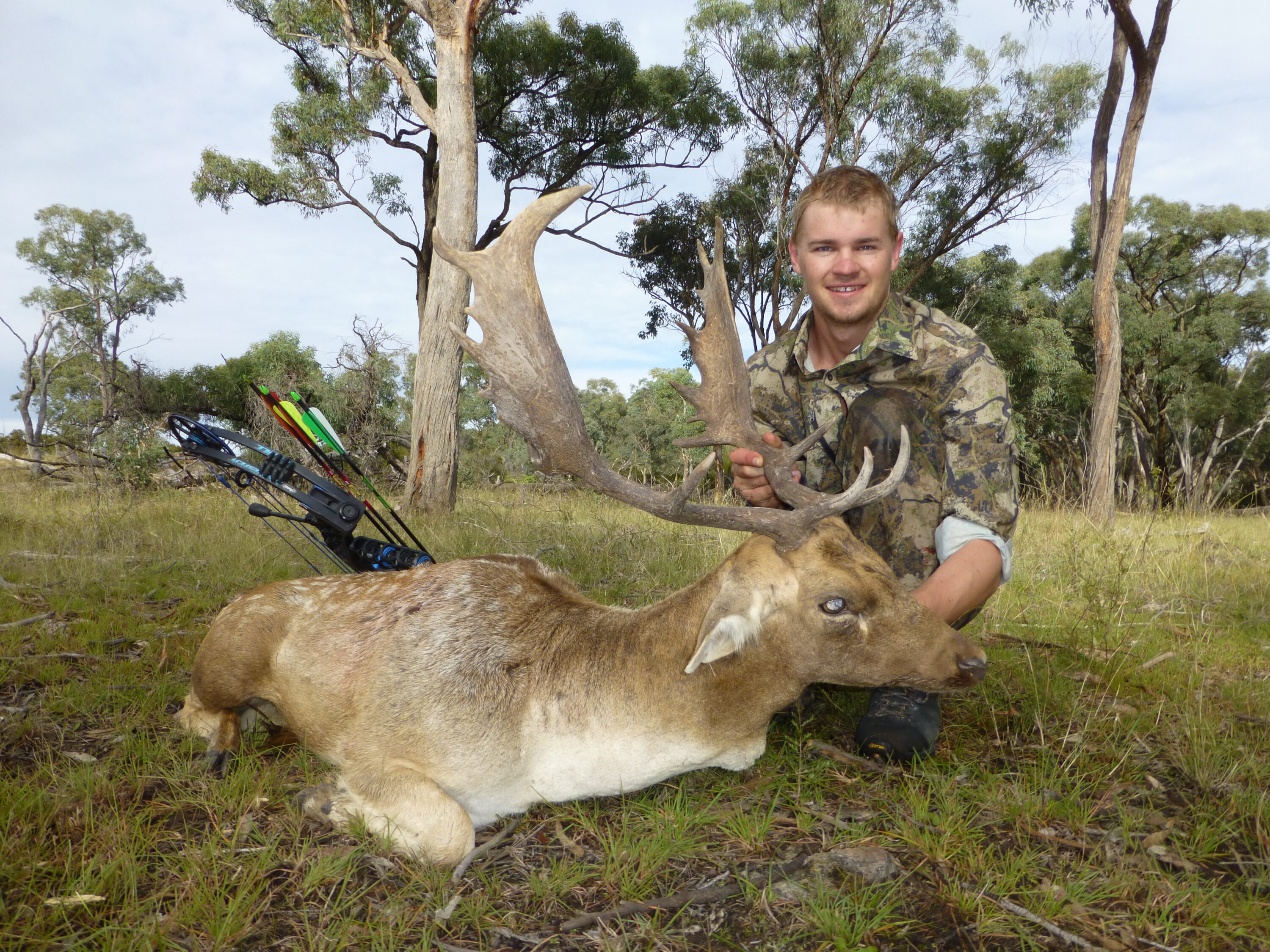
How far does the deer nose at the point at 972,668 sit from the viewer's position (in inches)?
109

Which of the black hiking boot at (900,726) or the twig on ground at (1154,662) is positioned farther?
the twig on ground at (1154,662)

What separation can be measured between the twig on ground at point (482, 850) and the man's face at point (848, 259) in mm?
2869

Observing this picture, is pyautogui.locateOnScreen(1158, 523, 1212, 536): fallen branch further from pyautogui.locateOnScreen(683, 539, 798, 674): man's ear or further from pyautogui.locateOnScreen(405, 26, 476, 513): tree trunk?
pyautogui.locateOnScreen(405, 26, 476, 513): tree trunk

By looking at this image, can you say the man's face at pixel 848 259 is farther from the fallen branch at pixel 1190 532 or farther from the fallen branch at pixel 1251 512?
the fallen branch at pixel 1251 512

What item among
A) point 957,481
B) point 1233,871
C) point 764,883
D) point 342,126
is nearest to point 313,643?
point 764,883

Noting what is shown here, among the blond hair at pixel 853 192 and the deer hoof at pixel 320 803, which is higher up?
the blond hair at pixel 853 192

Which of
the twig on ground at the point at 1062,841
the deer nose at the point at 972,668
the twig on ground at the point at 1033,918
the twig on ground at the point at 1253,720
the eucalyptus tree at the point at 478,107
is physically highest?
the eucalyptus tree at the point at 478,107

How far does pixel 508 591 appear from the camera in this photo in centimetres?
349

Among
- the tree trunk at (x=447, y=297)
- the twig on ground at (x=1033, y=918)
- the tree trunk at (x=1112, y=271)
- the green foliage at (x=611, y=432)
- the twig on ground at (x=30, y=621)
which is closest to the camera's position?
the twig on ground at (x=1033, y=918)

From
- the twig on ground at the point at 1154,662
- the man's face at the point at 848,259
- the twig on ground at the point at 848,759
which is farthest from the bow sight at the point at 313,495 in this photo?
the twig on ground at the point at 1154,662

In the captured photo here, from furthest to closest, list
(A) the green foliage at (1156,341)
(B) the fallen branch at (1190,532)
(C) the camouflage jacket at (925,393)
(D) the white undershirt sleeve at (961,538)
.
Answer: (A) the green foliage at (1156,341)
(B) the fallen branch at (1190,532)
(C) the camouflage jacket at (925,393)
(D) the white undershirt sleeve at (961,538)

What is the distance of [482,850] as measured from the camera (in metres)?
2.69

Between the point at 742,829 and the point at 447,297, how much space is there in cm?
899

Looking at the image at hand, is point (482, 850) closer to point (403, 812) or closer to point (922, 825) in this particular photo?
point (403, 812)
